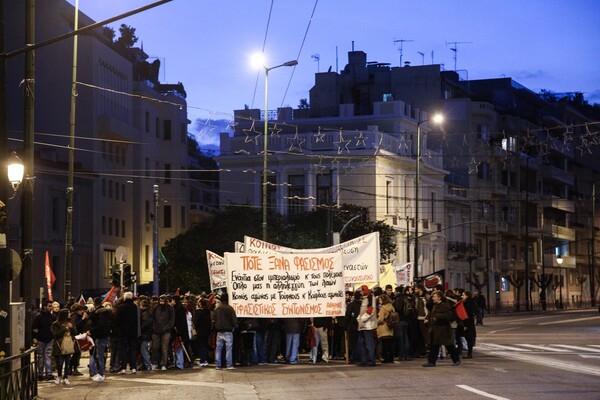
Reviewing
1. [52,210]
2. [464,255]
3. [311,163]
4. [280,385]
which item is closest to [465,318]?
[280,385]

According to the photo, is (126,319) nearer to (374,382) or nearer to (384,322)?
(384,322)

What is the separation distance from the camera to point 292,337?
29.8 meters

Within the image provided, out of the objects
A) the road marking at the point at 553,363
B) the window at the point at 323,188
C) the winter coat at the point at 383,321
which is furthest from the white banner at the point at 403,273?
the window at the point at 323,188

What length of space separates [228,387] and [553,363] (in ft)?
28.2

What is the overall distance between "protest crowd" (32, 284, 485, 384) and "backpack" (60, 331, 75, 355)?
0.07ft

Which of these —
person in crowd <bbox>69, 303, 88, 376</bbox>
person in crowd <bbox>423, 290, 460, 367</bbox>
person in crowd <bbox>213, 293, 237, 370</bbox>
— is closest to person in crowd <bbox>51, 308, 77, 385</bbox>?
person in crowd <bbox>69, 303, 88, 376</bbox>

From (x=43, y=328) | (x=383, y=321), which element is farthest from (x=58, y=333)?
(x=383, y=321)

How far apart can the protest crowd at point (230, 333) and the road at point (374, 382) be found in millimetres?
583

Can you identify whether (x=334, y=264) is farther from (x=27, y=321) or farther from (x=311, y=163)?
(x=311, y=163)

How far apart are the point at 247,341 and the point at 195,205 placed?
6648 centimetres

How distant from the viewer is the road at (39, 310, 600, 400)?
66.3ft

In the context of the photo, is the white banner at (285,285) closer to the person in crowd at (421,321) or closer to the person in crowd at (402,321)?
the person in crowd at (402,321)

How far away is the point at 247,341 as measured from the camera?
2953 cm

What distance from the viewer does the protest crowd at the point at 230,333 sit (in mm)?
26859
